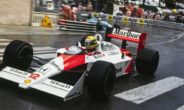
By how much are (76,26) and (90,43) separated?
12652mm

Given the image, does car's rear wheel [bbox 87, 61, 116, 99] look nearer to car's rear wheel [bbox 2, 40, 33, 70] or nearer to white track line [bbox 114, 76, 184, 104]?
white track line [bbox 114, 76, 184, 104]

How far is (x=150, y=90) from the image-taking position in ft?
25.1

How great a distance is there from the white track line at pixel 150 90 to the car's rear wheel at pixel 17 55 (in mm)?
2528

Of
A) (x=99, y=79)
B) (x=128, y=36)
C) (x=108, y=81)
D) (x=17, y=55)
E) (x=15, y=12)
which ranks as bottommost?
(x=108, y=81)

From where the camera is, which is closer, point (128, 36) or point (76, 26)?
point (128, 36)

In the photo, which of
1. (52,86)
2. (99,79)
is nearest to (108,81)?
(99,79)

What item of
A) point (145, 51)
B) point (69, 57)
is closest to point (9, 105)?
point (69, 57)

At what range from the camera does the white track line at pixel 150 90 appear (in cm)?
676

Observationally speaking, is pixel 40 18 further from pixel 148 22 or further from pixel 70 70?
pixel 148 22

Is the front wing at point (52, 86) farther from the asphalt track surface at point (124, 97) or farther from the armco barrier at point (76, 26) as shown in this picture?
the armco barrier at point (76, 26)

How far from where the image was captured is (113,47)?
27.5 ft

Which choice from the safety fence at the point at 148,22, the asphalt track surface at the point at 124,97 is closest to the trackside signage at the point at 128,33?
the asphalt track surface at the point at 124,97

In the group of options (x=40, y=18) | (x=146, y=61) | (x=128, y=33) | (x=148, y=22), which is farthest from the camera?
(x=148, y=22)

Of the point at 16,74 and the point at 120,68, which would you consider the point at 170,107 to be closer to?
the point at 120,68
